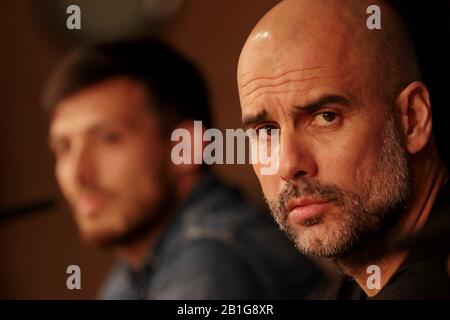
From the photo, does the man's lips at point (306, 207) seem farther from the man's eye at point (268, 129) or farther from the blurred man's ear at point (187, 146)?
the blurred man's ear at point (187, 146)

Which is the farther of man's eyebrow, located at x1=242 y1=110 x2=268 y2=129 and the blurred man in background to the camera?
the blurred man in background

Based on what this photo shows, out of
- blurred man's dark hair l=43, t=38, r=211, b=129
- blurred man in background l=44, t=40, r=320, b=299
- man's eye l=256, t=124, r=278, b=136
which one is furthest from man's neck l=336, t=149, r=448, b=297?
blurred man's dark hair l=43, t=38, r=211, b=129

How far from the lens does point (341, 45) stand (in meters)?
0.71

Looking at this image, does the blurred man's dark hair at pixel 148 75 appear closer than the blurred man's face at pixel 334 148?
No

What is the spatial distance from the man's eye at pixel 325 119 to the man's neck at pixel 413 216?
0.08m

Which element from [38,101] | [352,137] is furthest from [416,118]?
[38,101]

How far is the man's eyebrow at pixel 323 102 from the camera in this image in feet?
2.35

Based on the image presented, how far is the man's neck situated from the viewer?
28.6 inches

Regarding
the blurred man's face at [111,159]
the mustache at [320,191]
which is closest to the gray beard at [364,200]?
the mustache at [320,191]

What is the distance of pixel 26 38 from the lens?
4.50ft

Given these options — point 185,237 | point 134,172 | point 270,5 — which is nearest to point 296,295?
point 185,237

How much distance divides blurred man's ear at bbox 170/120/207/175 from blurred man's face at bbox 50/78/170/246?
0.06 feet

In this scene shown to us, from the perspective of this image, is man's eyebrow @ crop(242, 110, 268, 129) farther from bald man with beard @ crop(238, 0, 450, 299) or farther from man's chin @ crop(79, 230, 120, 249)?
man's chin @ crop(79, 230, 120, 249)
